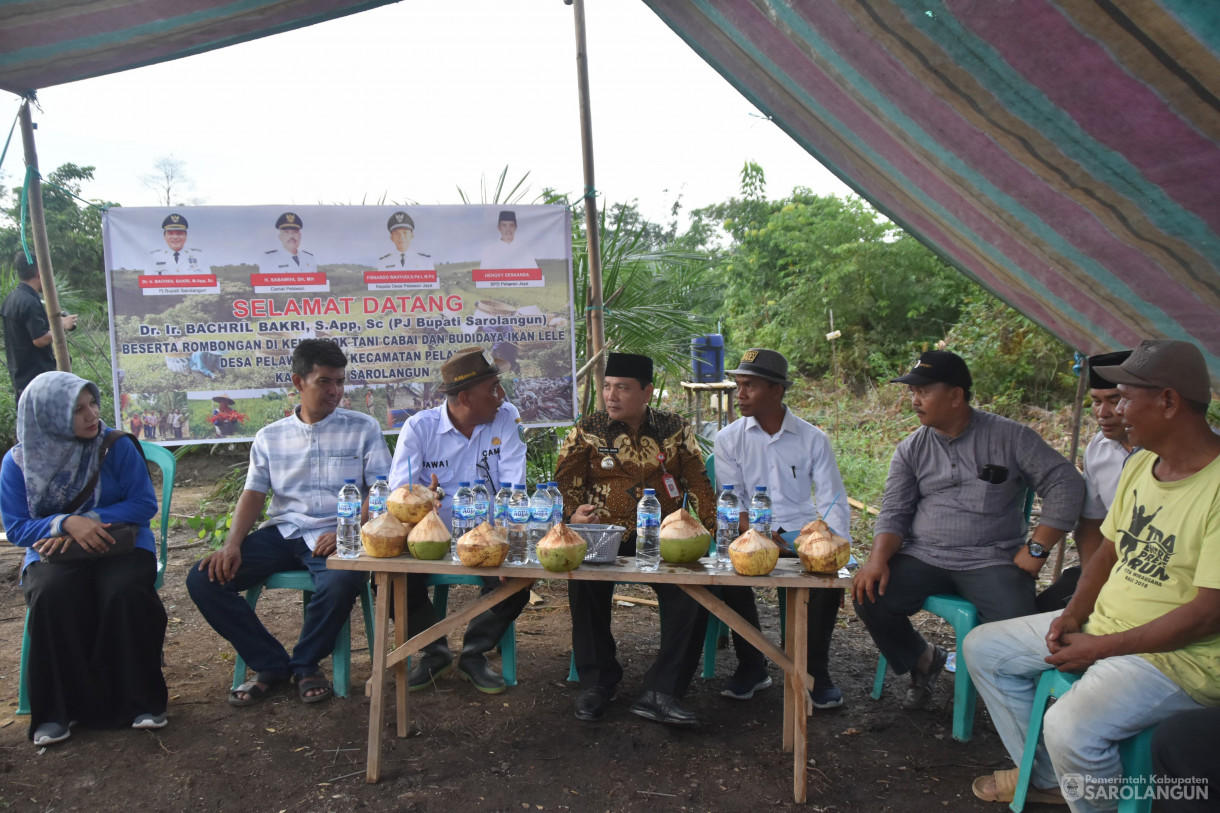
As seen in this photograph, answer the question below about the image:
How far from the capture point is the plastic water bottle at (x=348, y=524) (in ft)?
10.9

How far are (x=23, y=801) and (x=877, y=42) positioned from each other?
3.91 meters

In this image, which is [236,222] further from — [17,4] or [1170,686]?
[1170,686]

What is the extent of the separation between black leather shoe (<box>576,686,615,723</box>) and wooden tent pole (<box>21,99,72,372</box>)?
2.98 metres

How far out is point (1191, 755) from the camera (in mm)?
2178

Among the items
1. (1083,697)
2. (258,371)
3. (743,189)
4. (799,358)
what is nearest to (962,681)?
(1083,697)

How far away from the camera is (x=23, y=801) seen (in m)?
2.93

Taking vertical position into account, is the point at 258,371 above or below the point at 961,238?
below

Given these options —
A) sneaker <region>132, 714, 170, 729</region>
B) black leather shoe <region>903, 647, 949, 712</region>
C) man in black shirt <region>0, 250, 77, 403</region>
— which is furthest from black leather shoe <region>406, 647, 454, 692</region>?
man in black shirt <region>0, 250, 77, 403</region>

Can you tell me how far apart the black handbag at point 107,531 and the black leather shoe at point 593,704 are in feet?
6.59

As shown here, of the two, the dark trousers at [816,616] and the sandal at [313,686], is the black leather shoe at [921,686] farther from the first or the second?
the sandal at [313,686]

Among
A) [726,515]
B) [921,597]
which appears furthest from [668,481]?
[921,597]

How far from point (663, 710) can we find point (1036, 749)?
1368mm

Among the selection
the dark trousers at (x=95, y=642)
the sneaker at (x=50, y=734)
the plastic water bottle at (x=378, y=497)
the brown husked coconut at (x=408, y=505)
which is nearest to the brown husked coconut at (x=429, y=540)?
the brown husked coconut at (x=408, y=505)

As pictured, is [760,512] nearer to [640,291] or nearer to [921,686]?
[921,686]
